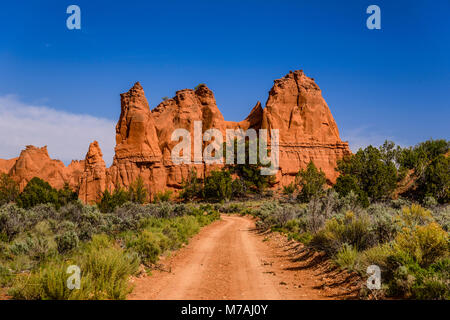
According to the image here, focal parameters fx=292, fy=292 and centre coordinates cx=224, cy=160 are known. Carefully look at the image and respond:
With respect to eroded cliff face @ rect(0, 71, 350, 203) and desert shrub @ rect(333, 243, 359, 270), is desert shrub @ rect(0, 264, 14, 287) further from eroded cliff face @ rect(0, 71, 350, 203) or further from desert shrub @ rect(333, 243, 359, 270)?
eroded cliff face @ rect(0, 71, 350, 203)

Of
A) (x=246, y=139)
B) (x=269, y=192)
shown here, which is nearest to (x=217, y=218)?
(x=269, y=192)

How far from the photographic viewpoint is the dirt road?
6.21 meters

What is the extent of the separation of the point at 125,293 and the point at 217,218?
70.0 ft

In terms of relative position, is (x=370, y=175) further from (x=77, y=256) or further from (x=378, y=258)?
(x=77, y=256)

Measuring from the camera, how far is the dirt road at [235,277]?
244 inches

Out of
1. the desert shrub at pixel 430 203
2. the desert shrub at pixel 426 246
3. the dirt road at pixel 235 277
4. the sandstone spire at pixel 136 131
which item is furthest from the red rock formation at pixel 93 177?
the desert shrub at pixel 426 246

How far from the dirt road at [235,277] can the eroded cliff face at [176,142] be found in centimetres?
4893

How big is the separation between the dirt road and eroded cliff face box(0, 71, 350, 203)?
48.9 meters

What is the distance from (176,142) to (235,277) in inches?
2211

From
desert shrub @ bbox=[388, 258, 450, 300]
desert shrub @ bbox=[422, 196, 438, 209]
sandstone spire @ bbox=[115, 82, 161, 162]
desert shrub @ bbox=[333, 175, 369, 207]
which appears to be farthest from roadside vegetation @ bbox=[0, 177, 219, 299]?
Result: sandstone spire @ bbox=[115, 82, 161, 162]

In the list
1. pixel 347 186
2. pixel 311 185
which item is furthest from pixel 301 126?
pixel 347 186

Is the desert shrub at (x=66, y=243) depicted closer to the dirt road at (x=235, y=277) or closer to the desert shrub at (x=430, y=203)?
the dirt road at (x=235, y=277)

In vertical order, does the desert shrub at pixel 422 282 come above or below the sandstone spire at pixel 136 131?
below

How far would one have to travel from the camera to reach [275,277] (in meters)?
7.89
